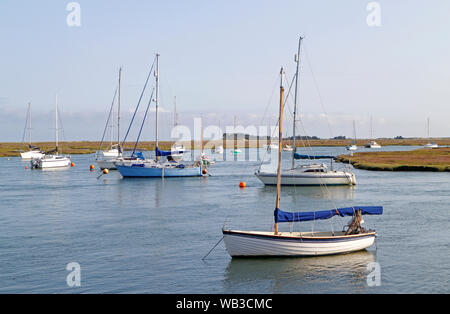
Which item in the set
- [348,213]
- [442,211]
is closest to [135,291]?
[348,213]

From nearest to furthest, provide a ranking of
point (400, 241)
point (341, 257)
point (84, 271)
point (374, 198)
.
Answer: point (84, 271) → point (341, 257) → point (400, 241) → point (374, 198)

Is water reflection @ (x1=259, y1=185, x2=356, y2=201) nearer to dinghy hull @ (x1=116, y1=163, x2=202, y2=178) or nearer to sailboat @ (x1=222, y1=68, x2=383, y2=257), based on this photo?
dinghy hull @ (x1=116, y1=163, x2=202, y2=178)

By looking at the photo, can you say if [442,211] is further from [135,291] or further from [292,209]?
[135,291]

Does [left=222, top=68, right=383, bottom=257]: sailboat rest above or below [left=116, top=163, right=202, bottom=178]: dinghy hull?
below

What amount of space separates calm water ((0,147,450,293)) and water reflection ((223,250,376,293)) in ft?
0.16

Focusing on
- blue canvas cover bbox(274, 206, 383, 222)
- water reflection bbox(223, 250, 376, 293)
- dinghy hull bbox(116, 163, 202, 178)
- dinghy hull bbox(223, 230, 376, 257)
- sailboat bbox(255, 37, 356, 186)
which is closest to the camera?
water reflection bbox(223, 250, 376, 293)

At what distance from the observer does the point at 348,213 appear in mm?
28578

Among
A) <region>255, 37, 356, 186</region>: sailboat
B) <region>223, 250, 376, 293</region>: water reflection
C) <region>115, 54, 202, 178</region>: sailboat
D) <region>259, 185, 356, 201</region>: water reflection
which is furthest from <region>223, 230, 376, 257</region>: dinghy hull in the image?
<region>115, 54, 202, 178</region>: sailboat

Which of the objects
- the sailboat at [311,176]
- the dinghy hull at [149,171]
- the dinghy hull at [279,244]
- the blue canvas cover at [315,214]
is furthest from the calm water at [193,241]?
the dinghy hull at [149,171]

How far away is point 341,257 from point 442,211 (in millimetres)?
18367

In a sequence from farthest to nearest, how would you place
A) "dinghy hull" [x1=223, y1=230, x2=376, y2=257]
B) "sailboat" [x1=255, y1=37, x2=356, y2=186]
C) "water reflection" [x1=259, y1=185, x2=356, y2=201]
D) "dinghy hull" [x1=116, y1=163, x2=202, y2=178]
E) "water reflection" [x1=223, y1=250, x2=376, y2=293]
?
"dinghy hull" [x1=116, y1=163, x2=202, y2=178], "sailboat" [x1=255, y1=37, x2=356, y2=186], "water reflection" [x1=259, y1=185, x2=356, y2=201], "dinghy hull" [x1=223, y1=230, x2=376, y2=257], "water reflection" [x1=223, y1=250, x2=376, y2=293]

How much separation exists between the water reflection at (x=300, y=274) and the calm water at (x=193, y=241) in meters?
0.05

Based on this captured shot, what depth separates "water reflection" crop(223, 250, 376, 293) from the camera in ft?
72.5

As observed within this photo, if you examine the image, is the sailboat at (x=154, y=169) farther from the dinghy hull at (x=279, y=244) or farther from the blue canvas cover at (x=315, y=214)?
the dinghy hull at (x=279, y=244)
